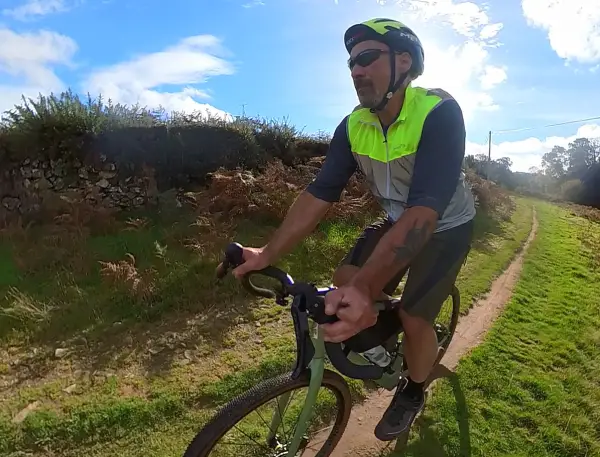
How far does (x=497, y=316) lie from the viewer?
6.55 metres

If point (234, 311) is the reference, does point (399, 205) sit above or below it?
above

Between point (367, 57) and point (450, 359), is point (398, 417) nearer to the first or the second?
point (450, 359)

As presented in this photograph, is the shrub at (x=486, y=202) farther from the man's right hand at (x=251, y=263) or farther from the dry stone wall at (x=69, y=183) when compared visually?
the man's right hand at (x=251, y=263)

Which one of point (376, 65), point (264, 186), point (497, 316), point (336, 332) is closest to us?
point (336, 332)

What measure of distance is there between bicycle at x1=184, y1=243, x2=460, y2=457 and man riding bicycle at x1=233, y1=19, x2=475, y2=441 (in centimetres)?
13

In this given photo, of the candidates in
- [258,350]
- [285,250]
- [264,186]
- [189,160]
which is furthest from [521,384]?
[189,160]

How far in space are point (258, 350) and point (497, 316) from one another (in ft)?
A: 11.7

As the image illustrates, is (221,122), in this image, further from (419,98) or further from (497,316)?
(419,98)

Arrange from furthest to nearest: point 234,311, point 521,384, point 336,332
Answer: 1. point 234,311
2. point 521,384
3. point 336,332

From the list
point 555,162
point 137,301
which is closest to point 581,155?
point 555,162

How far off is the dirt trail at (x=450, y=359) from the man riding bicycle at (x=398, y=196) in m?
0.60

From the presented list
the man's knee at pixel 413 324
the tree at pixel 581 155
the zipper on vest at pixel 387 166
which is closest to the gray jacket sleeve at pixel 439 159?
the zipper on vest at pixel 387 166

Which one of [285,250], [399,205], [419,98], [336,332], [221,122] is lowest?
[336,332]

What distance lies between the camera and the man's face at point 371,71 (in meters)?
2.59
